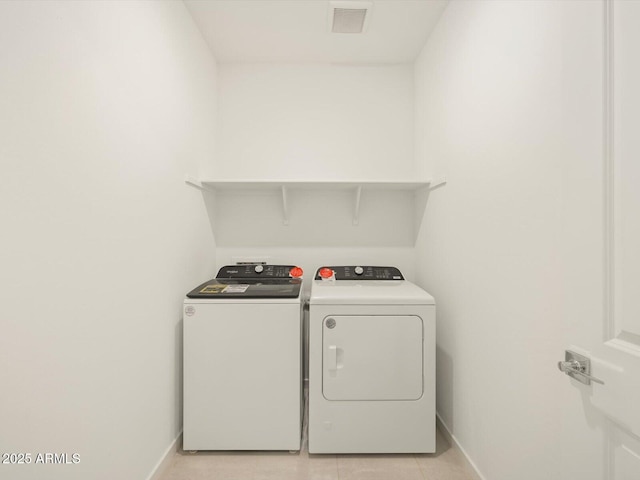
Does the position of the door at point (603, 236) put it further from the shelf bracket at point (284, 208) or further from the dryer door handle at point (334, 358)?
the shelf bracket at point (284, 208)

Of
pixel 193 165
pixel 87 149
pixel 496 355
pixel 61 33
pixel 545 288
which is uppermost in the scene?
pixel 61 33

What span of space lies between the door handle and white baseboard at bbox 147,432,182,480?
177 centimetres

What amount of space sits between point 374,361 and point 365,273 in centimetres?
81

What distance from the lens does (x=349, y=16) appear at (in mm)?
2020

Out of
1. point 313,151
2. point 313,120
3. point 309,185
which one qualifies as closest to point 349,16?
point 313,120

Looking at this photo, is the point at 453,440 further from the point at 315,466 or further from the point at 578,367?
the point at 578,367

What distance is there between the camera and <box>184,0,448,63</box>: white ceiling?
6.35 ft

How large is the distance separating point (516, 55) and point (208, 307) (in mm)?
1839

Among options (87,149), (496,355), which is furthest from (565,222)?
(87,149)

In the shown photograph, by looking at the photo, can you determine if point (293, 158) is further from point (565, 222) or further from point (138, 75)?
point (565, 222)

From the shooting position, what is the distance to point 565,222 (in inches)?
34.4

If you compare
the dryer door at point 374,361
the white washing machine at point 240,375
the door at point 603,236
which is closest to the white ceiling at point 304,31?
the door at point 603,236

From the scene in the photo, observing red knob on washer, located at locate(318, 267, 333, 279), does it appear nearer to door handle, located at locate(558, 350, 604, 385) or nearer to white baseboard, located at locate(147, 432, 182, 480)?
white baseboard, located at locate(147, 432, 182, 480)

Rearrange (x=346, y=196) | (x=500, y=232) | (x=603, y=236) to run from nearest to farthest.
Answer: (x=603, y=236) → (x=500, y=232) → (x=346, y=196)
